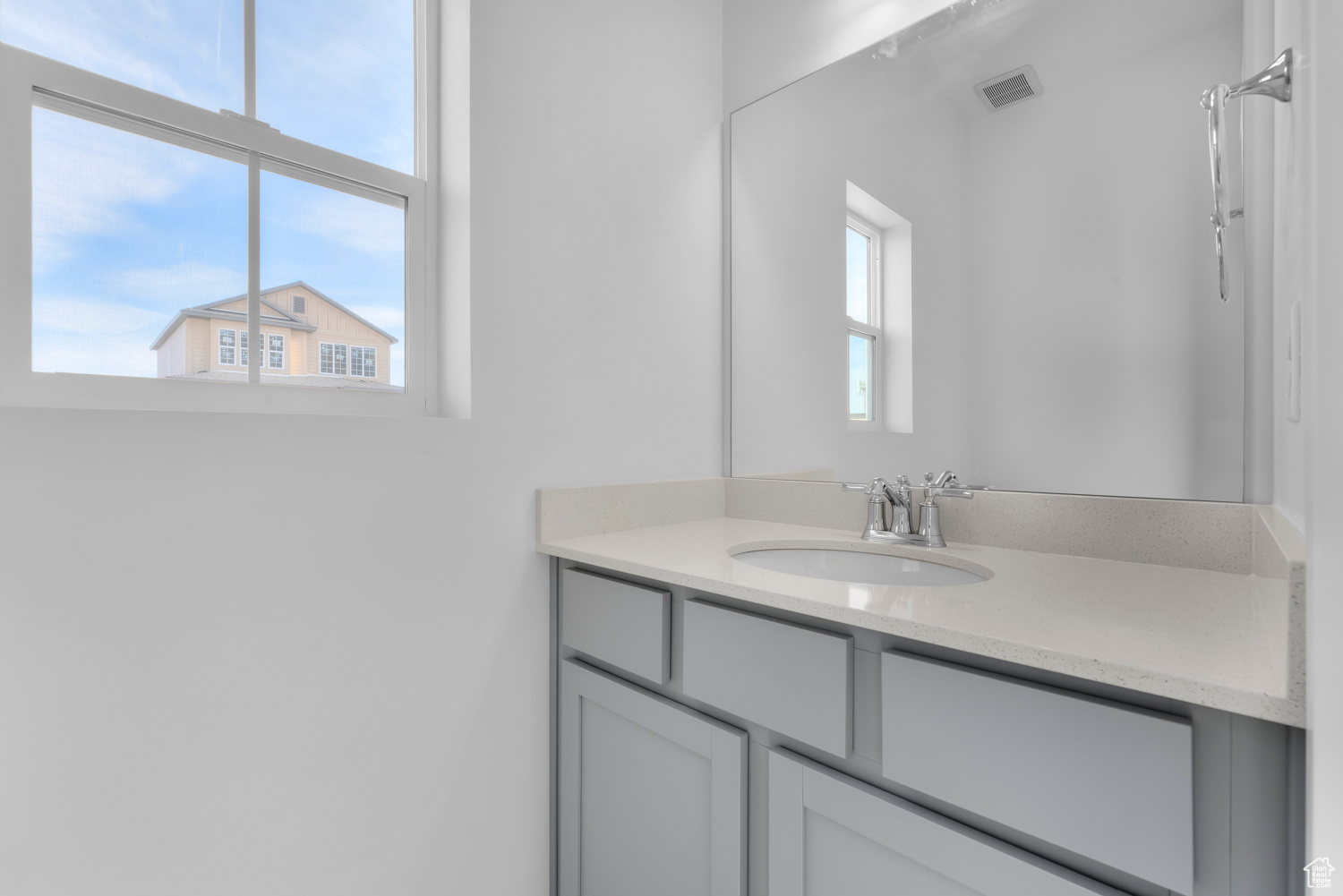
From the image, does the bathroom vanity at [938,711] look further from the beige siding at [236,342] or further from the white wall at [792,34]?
A: the white wall at [792,34]

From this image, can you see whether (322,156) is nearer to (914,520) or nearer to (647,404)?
(647,404)

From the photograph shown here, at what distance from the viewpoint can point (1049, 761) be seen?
686mm

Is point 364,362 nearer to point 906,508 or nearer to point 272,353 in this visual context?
point 272,353

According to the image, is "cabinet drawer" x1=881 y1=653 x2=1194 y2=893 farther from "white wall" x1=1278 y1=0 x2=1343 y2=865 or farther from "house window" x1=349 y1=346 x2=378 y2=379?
"house window" x1=349 y1=346 x2=378 y2=379

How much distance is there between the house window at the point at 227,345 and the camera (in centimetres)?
104

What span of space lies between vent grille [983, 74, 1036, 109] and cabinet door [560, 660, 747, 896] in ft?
4.28

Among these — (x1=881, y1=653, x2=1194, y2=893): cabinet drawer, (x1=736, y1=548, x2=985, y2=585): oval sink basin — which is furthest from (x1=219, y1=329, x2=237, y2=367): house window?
(x1=881, y1=653, x2=1194, y2=893): cabinet drawer

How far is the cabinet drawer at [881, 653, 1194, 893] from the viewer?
0.61 metres

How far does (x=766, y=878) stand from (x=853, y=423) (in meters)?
0.95

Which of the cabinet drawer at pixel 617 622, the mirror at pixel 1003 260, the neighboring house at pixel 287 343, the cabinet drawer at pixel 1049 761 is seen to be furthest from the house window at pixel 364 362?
the cabinet drawer at pixel 1049 761

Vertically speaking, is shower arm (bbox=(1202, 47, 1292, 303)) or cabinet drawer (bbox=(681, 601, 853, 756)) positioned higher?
shower arm (bbox=(1202, 47, 1292, 303))

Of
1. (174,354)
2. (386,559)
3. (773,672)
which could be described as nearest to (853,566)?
(773,672)

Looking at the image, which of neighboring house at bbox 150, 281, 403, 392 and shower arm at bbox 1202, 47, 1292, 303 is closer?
shower arm at bbox 1202, 47, 1292, 303

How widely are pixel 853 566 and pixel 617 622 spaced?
0.52m
